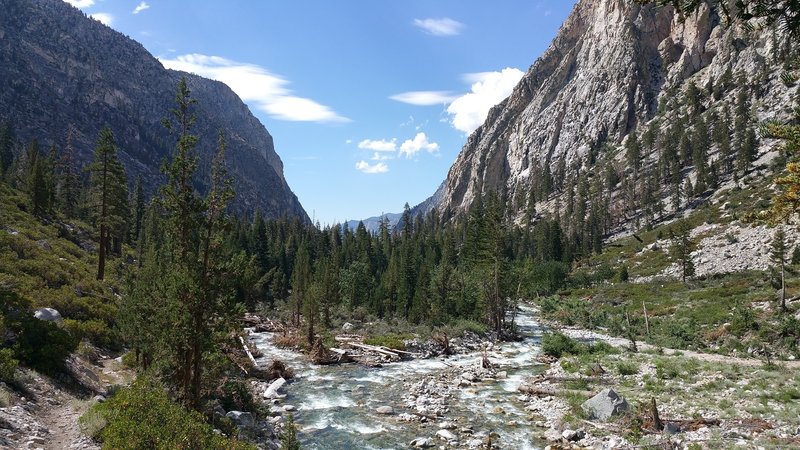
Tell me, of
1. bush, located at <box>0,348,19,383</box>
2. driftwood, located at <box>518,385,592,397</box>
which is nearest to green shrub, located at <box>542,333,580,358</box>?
driftwood, located at <box>518,385,592,397</box>

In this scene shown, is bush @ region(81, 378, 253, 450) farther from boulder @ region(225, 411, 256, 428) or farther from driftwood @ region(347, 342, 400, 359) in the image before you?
driftwood @ region(347, 342, 400, 359)

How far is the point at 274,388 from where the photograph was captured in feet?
90.8

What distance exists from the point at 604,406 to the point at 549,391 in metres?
5.08

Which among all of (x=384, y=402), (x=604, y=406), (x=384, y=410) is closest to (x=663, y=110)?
(x=604, y=406)

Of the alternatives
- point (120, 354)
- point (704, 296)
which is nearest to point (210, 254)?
point (120, 354)

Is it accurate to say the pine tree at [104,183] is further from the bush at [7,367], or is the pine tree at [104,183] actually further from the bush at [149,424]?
the bush at [149,424]

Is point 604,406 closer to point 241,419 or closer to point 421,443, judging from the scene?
point 421,443

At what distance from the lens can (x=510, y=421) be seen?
22.4 metres

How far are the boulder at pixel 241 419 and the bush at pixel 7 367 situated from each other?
7.67 meters

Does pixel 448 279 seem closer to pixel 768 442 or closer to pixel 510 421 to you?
pixel 510 421

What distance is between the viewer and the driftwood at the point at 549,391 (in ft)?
84.9

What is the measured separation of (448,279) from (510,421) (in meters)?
36.8

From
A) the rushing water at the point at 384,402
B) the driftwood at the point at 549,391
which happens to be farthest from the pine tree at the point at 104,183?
the driftwood at the point at 549,391

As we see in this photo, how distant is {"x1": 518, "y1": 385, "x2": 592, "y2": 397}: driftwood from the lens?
2588 cm
